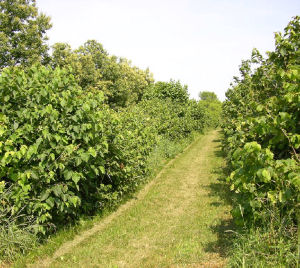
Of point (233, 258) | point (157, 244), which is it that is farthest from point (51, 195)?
point (233, 258)

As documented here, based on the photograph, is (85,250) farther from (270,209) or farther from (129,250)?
(270,209)

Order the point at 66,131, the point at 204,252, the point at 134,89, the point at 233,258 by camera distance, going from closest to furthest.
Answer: the point at 233,258, the point at 204,252, the point at 66,131, the point at 134,89

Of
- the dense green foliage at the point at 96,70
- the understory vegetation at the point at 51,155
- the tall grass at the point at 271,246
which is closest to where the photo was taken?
the tall grass at the point at 271,246

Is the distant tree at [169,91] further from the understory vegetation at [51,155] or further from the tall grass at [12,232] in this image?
the tall grass at [12,232]

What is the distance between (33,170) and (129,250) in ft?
7.47

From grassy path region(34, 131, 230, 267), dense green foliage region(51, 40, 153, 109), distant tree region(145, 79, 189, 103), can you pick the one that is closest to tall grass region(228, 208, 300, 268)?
grassy path region(34, 131, 230, 267)

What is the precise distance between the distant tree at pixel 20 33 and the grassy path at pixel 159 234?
71.3 ft

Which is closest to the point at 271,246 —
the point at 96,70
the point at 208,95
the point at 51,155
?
the point at 51,155

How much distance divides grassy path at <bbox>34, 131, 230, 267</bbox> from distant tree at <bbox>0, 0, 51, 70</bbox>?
2174cm

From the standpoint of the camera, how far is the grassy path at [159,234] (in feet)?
15.6

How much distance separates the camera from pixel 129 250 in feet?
17.1

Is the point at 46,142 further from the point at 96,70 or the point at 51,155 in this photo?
the point at 96,70

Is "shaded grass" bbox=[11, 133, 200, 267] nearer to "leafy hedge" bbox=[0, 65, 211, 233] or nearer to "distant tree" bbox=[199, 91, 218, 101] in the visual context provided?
"leafy hedge" bbox=[0, 65, 211, 233]

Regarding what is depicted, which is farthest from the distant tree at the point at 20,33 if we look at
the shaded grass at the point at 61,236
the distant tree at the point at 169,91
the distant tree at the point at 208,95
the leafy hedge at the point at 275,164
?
the distant tree at the point at 208,95
